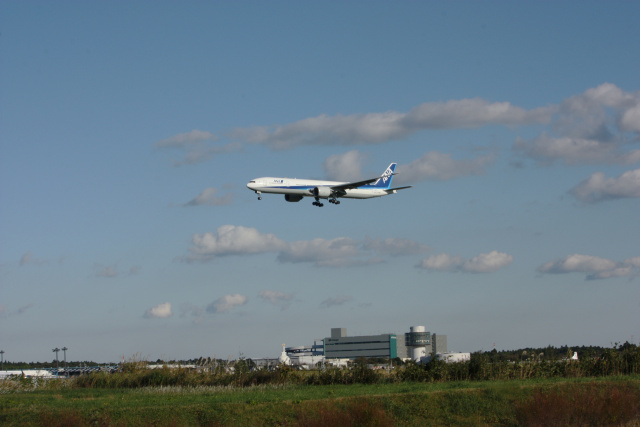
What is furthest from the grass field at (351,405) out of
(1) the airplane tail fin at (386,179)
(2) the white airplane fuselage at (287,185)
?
(1) the airplane tail fin at (386,179)

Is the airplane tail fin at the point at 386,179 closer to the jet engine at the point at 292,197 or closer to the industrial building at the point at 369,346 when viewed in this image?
the jet engine at the point at 292,197

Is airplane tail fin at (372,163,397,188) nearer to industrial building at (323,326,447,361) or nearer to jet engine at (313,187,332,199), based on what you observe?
jet engine at (313,187,332,199)

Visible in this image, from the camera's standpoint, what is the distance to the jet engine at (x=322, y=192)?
244ft

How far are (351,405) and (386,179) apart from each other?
67986mm

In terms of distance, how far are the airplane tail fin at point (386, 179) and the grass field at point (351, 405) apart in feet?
151

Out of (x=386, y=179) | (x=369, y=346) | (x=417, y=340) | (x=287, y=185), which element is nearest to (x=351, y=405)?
(x=287, y=185)

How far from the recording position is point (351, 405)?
2784 cm

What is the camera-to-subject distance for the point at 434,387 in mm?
32594

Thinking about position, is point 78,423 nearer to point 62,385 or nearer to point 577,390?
point 62,385

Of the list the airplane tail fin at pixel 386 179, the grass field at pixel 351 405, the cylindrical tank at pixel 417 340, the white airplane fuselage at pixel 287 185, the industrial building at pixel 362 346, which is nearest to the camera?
the grass field at pixel 351 405

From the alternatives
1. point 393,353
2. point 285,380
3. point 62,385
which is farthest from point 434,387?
point 393,353

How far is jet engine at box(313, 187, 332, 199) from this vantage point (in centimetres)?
7444

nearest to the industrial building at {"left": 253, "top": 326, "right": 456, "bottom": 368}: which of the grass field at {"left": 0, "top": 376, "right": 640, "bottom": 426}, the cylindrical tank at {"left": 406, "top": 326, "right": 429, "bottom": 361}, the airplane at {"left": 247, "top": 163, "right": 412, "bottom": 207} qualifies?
the cylindrical tank at {"left": 406, "top": 326, "right": 429, "bottom": 361}

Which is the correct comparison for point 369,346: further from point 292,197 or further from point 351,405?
point 351,405
